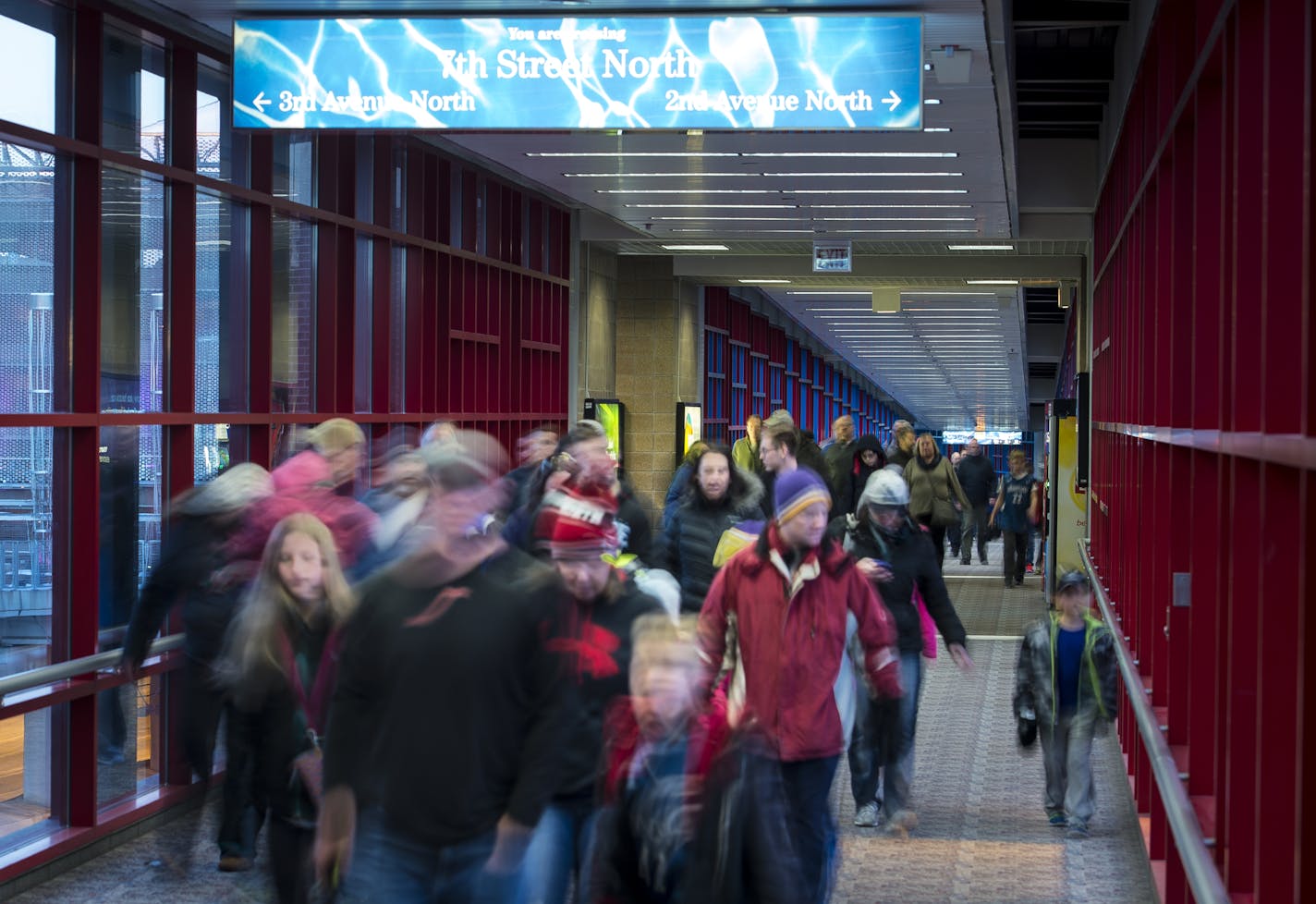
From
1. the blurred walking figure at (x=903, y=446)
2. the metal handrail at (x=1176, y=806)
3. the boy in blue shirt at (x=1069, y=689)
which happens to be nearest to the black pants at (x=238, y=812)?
the metal handrail at (x=1176, y=806)

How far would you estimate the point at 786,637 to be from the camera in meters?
6.36

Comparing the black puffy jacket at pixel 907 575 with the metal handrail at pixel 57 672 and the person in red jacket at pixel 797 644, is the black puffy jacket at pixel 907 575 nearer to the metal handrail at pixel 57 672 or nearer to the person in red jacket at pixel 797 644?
the person in red jacket at pixel 797 644

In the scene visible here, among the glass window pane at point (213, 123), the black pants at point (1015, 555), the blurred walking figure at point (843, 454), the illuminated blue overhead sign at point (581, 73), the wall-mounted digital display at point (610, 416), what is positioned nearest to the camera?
the illuminated blue overhead sign at point (581, 73)

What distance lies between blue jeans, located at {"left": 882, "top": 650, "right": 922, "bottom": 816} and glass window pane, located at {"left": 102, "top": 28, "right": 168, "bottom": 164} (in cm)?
483

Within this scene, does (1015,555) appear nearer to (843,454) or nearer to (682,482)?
(843,454)

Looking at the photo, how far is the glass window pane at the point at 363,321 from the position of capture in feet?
41.4

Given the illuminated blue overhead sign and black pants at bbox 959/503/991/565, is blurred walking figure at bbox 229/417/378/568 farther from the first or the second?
black pants at bbox 959/503/991/565

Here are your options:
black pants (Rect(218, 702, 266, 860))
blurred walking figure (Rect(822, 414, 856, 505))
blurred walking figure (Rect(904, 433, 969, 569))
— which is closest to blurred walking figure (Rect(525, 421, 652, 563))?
black pants (Rect(218, 702, 266, 860))

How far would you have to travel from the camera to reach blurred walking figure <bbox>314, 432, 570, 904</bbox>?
15.2 feet

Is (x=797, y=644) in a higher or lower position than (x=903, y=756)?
higher

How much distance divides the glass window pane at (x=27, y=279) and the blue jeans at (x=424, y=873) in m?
4.18

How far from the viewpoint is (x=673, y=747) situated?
435 cm

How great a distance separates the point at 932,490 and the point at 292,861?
1279 centimetres

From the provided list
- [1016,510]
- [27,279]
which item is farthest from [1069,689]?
[1016,510]
